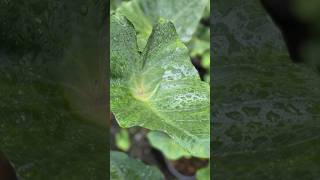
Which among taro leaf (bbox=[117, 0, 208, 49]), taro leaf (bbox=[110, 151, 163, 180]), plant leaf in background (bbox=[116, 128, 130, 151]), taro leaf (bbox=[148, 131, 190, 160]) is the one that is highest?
taro leaf (bbox=[117, 0, 208, 49])

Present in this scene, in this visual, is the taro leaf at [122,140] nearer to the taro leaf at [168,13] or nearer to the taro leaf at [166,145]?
the taro leaf at [166,145]

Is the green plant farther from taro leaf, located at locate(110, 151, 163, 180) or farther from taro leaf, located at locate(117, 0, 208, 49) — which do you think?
taro leaf, located at locate(117, 0, 208, 49)

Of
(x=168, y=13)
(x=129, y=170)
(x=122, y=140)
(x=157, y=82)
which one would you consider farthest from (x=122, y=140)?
(x=157, y=82)

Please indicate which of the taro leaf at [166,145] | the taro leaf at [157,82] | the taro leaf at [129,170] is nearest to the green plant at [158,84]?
the taro leaf at [157,82]

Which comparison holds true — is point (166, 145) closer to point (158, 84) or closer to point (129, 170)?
point (129, 170)

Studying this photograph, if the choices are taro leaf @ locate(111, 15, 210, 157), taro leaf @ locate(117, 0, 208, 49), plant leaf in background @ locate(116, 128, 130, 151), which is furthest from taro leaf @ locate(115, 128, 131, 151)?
taro leaf @ locate(111, 15, 210, 157)
